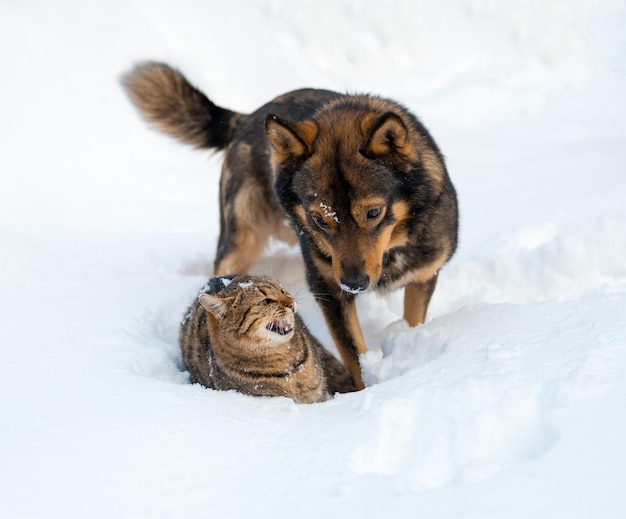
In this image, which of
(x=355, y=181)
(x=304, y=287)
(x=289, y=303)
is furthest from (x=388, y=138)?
(x=304, y=287)

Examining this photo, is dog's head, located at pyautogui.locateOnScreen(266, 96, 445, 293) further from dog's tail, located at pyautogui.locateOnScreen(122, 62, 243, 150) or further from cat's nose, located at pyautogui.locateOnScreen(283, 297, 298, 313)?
dog's tail, located at pyautogui.locateOnScreen(122, 62, 243, 150)

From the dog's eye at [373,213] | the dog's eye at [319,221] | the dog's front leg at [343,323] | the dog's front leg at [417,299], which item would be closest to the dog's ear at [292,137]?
the dog's eye at [319,221]

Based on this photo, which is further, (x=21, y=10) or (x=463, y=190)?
(x=21, y=10)

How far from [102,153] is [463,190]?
4293 millimetres

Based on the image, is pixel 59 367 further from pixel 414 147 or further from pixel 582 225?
pixel 582 225

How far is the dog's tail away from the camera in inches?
211

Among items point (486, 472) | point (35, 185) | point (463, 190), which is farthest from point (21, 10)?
point (486, 472)

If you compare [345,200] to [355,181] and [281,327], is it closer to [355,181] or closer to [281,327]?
[355,181]

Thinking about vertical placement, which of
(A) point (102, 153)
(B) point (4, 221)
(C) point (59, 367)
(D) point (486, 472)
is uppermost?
(A) point (102, 153)

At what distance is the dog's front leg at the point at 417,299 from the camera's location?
14.1ft

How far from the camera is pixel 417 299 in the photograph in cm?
436

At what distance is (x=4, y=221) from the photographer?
5.67 m

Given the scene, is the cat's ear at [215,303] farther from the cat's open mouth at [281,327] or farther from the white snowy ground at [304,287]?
the white snowy ground at [304,287]

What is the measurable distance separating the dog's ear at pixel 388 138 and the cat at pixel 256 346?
2.88ft
